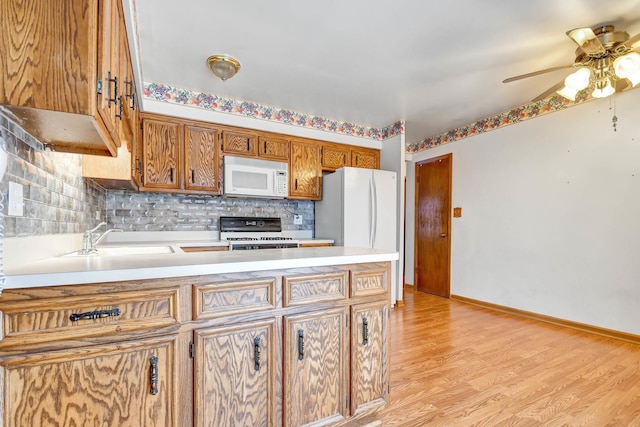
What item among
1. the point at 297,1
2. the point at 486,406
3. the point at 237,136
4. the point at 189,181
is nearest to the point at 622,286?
the point at 486,406

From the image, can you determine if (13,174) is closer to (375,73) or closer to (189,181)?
(189,181)

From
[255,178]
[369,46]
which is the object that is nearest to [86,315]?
[369,46]

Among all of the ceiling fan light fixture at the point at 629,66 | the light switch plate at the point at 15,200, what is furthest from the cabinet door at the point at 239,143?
the ceiling fan light fixture at the point at 629,66

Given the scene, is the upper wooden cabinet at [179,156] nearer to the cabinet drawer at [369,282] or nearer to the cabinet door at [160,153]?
the cabinet door at [160,153]

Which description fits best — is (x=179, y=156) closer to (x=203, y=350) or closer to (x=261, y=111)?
(x=261, y=111)

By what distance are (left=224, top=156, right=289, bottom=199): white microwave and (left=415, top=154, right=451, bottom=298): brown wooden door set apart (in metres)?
2.30

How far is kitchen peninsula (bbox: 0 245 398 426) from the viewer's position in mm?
902

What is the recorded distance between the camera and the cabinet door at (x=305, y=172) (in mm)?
3682

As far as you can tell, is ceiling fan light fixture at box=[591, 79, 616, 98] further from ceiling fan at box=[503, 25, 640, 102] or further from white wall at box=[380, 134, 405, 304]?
white wall at box=[380, 134, 405, 304]

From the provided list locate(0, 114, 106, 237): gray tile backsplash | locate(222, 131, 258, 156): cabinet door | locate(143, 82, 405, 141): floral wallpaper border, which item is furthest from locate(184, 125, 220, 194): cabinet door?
locate(0, 114, 106, 237): gray tile backsplash

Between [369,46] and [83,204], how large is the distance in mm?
2353

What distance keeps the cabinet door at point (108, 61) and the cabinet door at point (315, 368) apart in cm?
107

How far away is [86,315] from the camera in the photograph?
944 millimetres

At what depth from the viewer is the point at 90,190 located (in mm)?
2316
